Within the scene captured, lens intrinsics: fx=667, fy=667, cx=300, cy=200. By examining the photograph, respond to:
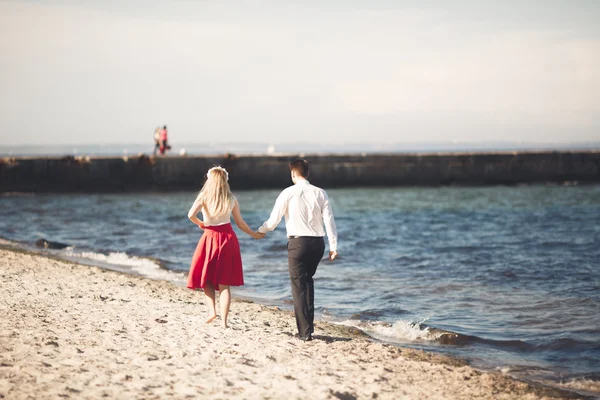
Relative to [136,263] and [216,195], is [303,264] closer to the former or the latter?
[216,195]

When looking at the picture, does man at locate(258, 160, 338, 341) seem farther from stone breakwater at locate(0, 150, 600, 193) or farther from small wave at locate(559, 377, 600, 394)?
stone breakwater at locate(0, 150, 600, 193)

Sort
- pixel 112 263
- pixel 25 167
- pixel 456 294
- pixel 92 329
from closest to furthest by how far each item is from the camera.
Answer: pixel 92 329, pixel 456 294, pixel 112 263, pixel 25 167

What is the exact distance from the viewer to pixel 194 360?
561 centimetres

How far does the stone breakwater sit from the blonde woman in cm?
2458

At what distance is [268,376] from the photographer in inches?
209

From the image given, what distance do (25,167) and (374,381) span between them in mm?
29220

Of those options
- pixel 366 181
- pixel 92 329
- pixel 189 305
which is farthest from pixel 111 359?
pixel 366 181

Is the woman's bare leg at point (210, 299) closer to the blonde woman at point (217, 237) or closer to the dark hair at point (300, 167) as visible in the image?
the blonde woman at point (217, 237)

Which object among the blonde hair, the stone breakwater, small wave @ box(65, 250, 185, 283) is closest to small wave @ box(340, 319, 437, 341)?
the blonde hair

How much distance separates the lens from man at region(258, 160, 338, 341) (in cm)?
624

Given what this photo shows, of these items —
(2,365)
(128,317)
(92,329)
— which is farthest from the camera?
(128,317)

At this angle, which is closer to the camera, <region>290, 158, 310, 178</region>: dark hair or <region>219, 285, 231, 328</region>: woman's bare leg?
<region>290, 158, 310, 178</region>: dark hair

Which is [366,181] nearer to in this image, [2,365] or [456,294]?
[456,294]

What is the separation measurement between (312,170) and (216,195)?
28.0 m
